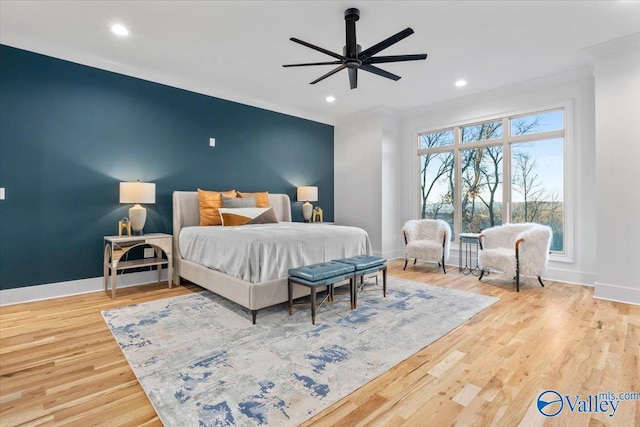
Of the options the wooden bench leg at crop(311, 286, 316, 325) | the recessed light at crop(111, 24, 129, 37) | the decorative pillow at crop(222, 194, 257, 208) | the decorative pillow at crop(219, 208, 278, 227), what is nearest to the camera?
the wooden bench leg at crop(311, 286, 316, 325)

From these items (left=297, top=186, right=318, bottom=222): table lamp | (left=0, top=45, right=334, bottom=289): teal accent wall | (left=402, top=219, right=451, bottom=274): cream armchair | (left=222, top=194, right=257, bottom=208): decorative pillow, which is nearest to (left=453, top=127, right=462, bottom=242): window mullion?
(left=402, top=219, right=451, bottom=274): cream armchair

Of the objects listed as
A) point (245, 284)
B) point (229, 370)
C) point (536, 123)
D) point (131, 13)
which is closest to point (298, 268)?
point (245, 284)

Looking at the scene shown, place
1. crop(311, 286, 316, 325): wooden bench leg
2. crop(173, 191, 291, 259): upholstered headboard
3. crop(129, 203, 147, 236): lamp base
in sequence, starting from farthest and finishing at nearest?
1. crop(173, 191, 291, 259): upholstered headboard
2. crop(129, 203, 147, 236): lamp base
3. crop(311, 286, 316, 325): wooden bench leg

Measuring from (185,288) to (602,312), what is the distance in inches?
187

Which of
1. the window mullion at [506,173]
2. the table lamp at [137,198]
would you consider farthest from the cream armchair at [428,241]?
the table lamp at [137,198]

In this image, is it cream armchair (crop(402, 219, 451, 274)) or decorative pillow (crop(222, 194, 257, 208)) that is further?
cream armchair (crop(402, 219, 451, 274))

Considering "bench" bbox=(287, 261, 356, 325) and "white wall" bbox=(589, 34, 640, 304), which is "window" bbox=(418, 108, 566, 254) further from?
"bench" bbox=(287, 261, 356, 325)

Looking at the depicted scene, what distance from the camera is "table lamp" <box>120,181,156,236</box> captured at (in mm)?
3725

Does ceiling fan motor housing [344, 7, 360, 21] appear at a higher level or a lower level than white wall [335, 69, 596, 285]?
higher

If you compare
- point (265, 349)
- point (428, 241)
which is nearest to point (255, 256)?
point (265, 349)

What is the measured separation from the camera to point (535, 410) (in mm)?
1625
